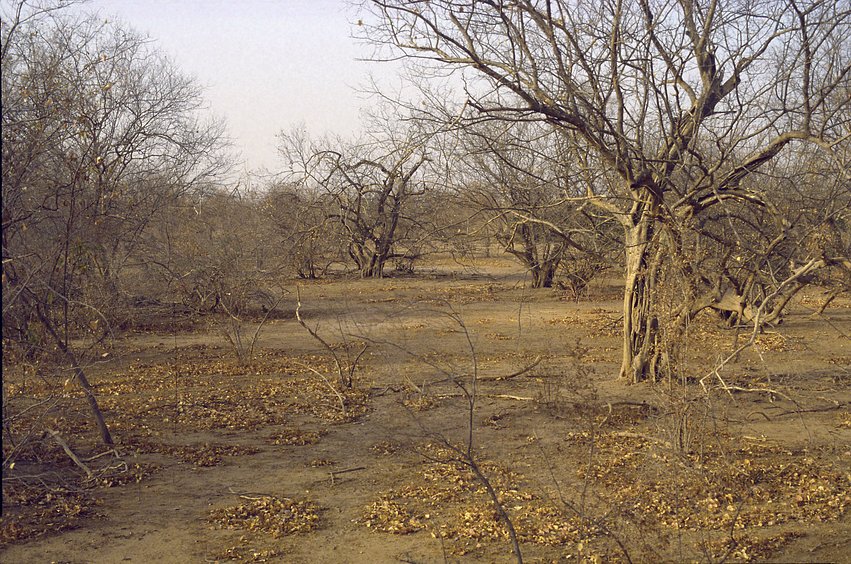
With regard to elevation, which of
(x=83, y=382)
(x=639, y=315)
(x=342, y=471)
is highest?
(x=639, y=315)

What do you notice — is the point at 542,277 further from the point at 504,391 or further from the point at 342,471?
the point at 342,471

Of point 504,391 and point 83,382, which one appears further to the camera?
point 504,391

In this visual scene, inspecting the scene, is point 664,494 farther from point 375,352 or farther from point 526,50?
point 375,352

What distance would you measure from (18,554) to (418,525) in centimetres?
236

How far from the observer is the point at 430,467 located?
627 centimetres

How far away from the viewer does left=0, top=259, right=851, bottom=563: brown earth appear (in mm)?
4770

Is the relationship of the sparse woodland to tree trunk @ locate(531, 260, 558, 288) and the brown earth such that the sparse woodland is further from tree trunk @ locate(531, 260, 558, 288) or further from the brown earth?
tree trunk @ locate(531, 260, 558, 288)

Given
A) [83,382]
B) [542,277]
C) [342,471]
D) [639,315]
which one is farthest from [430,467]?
[542,277]

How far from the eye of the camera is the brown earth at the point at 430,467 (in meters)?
4.77

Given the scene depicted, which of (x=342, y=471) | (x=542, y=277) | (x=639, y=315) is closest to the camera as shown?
(x=342, y=471)

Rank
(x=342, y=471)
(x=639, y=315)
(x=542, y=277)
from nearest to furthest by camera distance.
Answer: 1. (x=342, y=471)
2. (x=639, y=315)
3. (x=542, y=277)

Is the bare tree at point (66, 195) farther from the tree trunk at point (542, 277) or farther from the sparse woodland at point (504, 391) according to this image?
the tree trunk at point (542, 277)

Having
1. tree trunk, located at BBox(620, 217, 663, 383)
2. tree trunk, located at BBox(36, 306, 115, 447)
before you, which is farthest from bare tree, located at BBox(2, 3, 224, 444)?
tree trunk, located at BBox(620, 217, 663, 383)

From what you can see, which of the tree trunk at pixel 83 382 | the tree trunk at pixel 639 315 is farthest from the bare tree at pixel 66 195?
the tree trunk at pixel 639 315
